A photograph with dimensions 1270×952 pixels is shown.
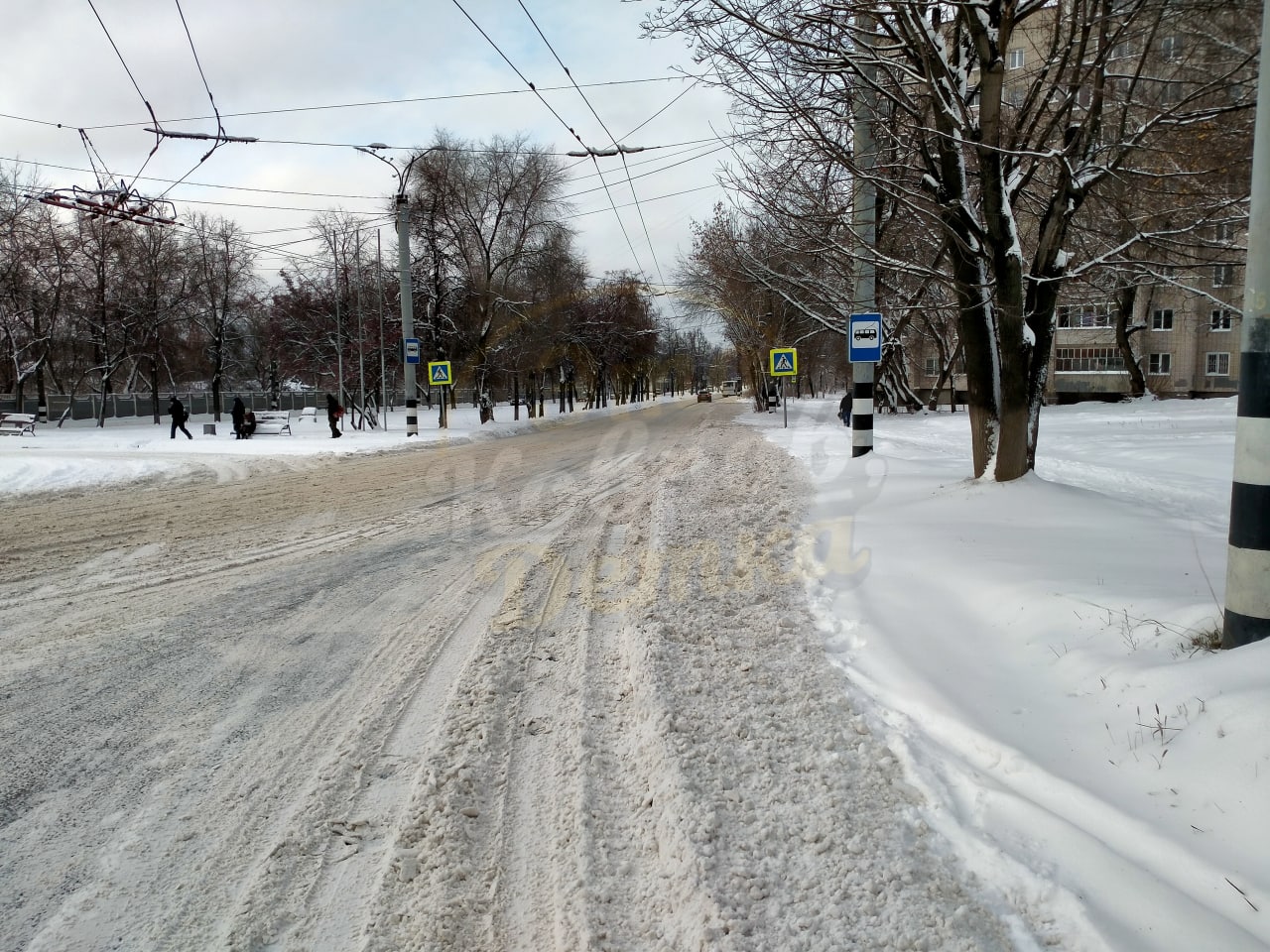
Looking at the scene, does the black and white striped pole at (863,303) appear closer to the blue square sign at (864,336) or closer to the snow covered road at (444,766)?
the blue square sign at (864,336)

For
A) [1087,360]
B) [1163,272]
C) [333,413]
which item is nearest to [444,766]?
[1163,272]

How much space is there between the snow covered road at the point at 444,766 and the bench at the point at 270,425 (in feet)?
79.1

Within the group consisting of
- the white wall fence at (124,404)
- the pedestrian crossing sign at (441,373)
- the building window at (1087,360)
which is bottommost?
the white wall fence at (124,404)

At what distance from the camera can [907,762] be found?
337 centimetres

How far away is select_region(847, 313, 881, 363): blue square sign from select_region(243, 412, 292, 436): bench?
23.7m

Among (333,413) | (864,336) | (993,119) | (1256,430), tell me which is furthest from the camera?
(333,413)

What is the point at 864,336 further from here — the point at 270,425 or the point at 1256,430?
the point at 270,425

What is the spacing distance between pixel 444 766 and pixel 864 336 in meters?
10.6

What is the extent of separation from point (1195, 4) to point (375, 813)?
26.9 ft

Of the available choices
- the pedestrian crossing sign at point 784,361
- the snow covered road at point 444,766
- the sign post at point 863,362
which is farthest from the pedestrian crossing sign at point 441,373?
the snow covered road at point 444,766

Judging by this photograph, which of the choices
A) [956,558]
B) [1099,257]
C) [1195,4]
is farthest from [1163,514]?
[1195,4]

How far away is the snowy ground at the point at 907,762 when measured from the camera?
8.07 ft

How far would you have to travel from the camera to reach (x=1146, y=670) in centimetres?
356

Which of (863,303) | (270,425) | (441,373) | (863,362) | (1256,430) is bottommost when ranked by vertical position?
(270,425)
